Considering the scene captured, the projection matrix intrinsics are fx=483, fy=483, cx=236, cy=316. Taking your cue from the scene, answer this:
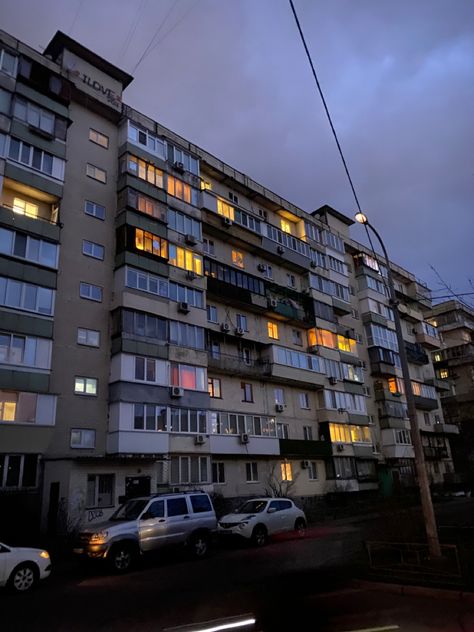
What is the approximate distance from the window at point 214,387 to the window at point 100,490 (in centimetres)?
875

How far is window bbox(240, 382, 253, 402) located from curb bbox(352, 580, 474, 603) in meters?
21.8

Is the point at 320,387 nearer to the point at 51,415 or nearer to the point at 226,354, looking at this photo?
the point at 226,354

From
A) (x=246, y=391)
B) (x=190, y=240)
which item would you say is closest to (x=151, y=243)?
(x=190, y=240)

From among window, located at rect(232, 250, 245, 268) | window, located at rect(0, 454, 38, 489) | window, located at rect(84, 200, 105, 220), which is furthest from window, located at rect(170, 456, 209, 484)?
window, located at rect(232, 250, 245, 268)

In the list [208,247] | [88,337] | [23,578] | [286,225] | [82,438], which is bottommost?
[23,578]

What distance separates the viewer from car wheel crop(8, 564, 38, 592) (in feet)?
38.2

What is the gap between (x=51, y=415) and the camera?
72.5 ft

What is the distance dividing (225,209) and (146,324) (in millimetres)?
12452

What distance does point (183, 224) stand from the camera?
3108 centimetres

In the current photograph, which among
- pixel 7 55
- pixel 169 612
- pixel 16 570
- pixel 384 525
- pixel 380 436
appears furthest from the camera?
pixel 380 436

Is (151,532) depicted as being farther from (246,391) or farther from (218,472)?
(246,391)

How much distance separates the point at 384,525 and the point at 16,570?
35.5ft

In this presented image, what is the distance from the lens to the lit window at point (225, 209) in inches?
1358

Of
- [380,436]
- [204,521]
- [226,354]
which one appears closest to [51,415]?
[204,521]
